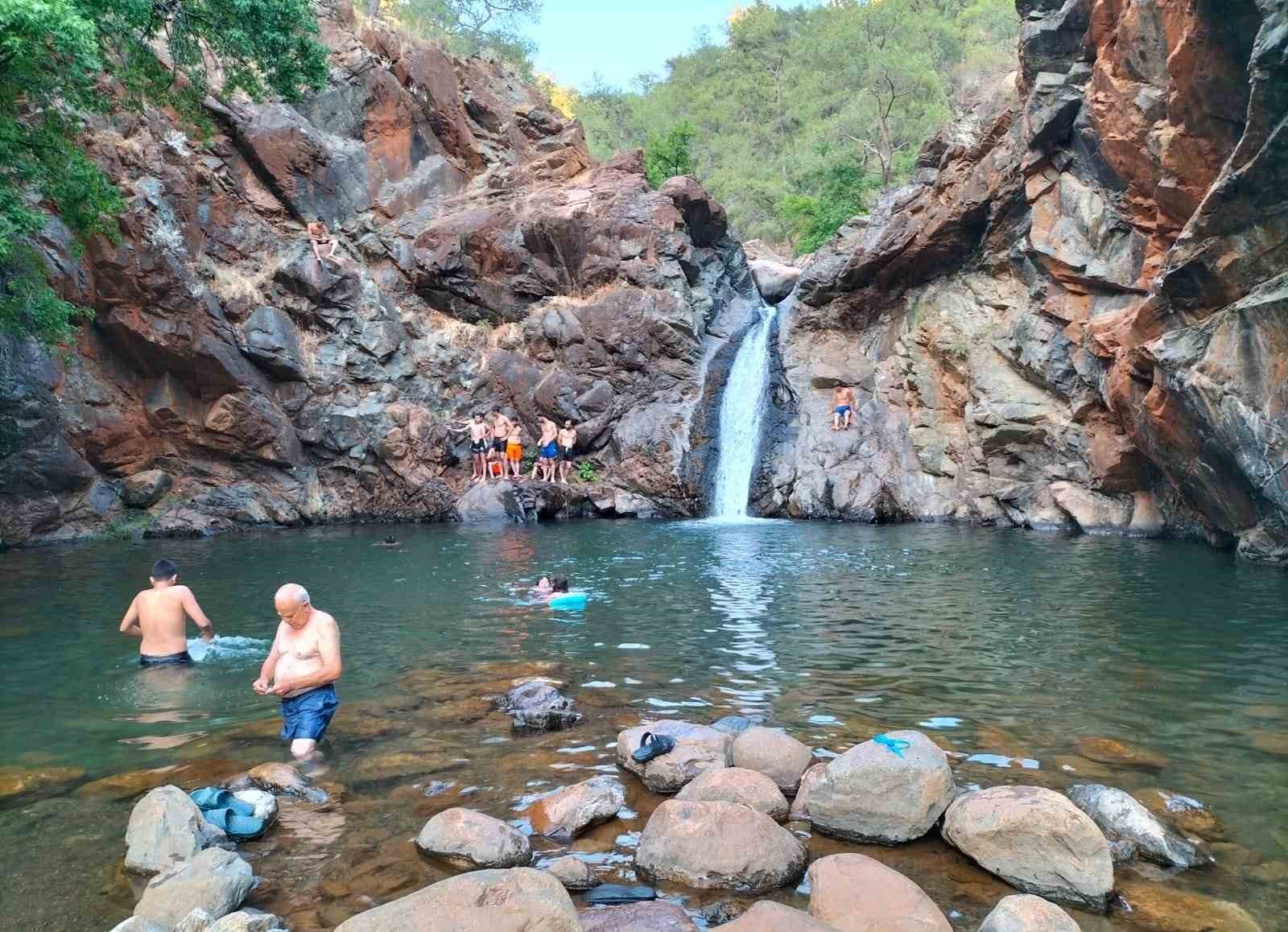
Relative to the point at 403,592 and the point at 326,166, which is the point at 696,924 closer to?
the point at 403,592

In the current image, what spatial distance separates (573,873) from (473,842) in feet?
1.93

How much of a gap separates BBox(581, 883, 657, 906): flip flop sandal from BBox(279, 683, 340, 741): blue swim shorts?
3014 millimetres

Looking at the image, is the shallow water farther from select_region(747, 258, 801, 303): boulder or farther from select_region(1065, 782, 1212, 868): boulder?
select_region(747, 258, 801, 303): boulder

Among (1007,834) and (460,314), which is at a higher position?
(460,314)

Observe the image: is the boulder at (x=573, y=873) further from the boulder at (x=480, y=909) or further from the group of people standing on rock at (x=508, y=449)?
the group of people standing on rock at (x=508, y=449)

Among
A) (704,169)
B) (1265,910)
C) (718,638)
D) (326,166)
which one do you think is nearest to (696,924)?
(1265,910)

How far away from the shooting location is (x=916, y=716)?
22.5 ft

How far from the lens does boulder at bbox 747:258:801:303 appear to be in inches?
1419

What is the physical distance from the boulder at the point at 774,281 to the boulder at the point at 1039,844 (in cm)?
3216

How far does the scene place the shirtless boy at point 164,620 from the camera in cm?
870

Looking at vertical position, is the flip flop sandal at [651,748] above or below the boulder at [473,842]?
above

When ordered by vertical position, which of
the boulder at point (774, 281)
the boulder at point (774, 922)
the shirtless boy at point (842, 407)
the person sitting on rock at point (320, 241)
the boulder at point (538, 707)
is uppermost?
the boulder at point (774, 281)

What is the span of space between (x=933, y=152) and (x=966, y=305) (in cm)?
612

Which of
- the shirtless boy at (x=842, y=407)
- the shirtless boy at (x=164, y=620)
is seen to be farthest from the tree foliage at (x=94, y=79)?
the shirtless boy at (x=842, y=407)
